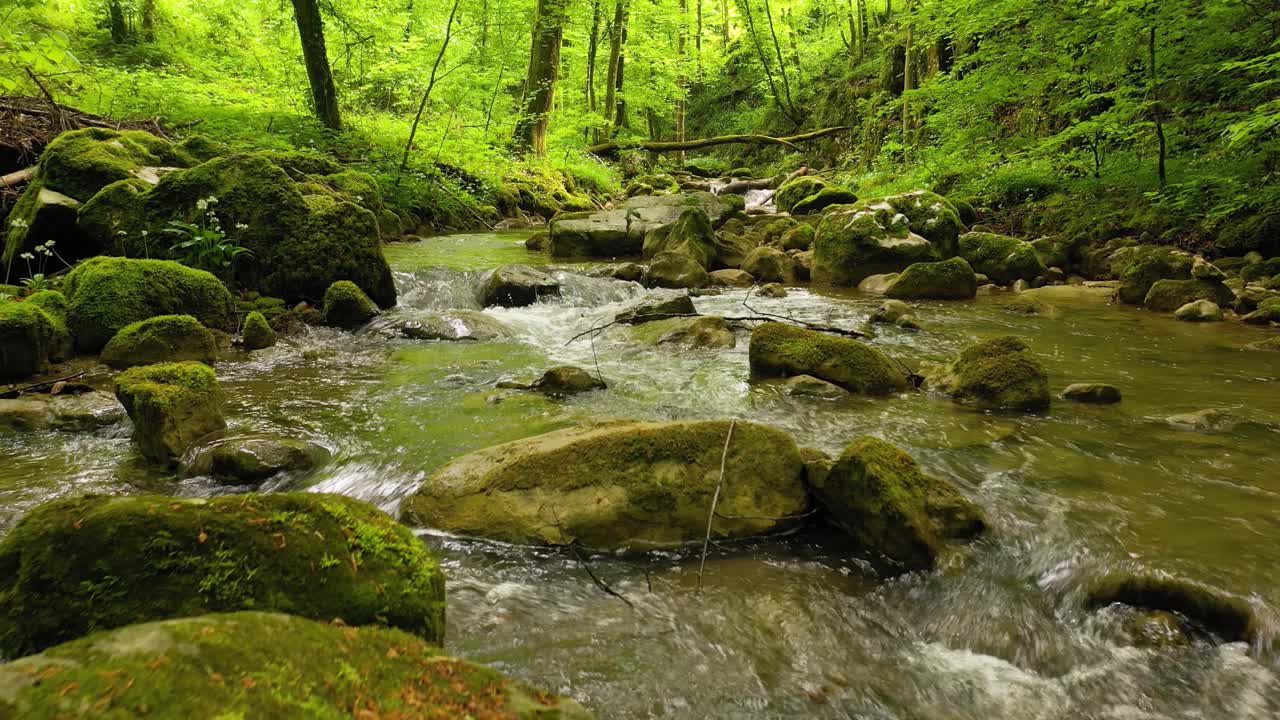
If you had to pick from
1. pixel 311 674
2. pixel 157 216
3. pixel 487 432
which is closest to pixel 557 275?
pixel 157 216

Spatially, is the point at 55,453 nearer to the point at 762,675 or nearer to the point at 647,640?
the point at 647,640

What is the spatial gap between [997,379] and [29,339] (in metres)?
7.91

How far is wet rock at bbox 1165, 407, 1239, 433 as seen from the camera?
4.36m

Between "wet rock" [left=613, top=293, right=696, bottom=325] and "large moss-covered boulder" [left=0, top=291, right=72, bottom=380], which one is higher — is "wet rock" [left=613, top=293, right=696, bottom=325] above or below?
below

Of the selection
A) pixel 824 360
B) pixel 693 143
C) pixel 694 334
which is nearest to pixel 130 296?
pixel 694 334

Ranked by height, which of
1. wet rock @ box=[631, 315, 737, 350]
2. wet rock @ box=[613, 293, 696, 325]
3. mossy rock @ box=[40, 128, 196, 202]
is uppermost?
mossy rock @ box=[40, 128, 196, 202]

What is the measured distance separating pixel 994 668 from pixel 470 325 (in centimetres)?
660

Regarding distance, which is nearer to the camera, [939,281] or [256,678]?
[256,678]

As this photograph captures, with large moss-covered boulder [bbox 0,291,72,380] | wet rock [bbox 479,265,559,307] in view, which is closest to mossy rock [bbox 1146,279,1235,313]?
wet rock [bbox 479,265,559,307]

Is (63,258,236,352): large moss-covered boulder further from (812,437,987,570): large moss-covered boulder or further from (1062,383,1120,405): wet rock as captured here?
(1062,383,1120,405): wet rock

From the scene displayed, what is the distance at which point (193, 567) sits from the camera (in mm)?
1751

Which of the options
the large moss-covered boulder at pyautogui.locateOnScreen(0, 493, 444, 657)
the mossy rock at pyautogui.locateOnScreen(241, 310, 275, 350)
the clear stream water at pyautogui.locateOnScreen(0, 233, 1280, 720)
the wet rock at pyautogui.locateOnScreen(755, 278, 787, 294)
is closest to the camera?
the large moss-covered boulder at pyautogui.locateOnScreen(0, 493, 444, 657)

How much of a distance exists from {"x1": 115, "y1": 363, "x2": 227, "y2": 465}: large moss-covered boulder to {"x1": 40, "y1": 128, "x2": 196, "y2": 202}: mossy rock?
5527 millimetres

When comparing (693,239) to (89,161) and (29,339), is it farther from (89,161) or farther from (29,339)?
(29,339)
